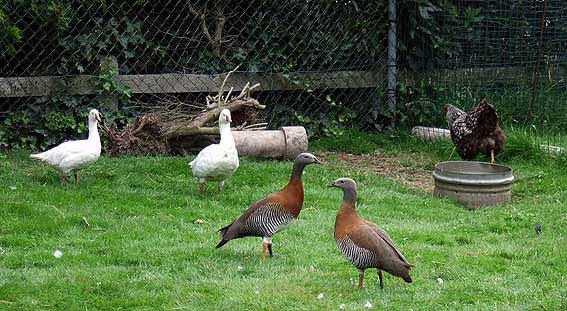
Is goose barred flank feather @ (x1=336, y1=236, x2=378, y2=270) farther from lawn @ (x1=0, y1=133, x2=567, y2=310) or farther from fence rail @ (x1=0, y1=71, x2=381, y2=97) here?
fence rail @ (x1=0, y1=71, x2=381, y2=97)

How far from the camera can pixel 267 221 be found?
6023 millimetres

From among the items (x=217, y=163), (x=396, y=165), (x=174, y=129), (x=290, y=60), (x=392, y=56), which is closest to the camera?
(x=217, y=163)

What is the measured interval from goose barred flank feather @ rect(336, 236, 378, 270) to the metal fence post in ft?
22.2

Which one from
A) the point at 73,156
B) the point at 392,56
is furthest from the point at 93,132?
the point at 392,56

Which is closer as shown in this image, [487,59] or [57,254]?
[57,254]

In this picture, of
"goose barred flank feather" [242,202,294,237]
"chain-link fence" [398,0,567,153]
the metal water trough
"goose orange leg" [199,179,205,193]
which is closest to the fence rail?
"chain-link fence" [398,0,567,153]

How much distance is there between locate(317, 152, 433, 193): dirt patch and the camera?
9477 millimetres

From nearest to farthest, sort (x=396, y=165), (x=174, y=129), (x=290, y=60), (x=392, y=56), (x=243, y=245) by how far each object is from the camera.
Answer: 1. (x=243, y=245)
2. (x=174, y=129)
3. (x=396, y=165)
4. (x=290, y=60)
5. (x=392, y=56)

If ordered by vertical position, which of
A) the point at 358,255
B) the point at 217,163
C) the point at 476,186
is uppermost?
the point at 217,163

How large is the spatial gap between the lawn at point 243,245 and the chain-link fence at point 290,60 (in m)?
1.18

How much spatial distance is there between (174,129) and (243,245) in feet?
12.3

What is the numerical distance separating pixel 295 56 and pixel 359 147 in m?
1.54

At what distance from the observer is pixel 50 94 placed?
34.2 ft

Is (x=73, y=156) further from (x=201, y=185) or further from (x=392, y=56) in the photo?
(x=392, y=56)
